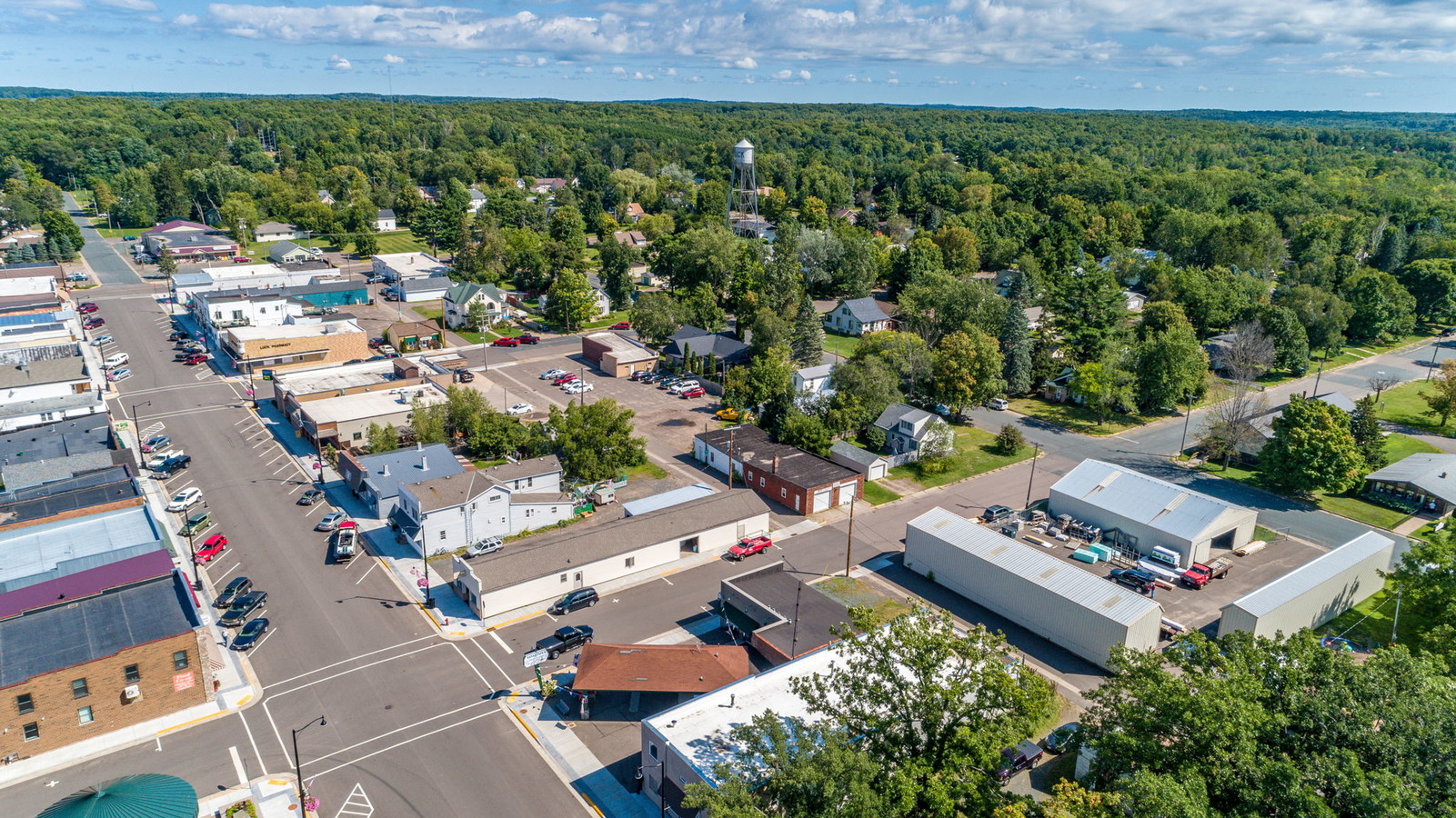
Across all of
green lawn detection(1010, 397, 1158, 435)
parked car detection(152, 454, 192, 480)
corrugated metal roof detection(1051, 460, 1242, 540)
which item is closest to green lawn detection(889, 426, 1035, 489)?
corrugated metal roof detection(1051, 460, 1242, 540)

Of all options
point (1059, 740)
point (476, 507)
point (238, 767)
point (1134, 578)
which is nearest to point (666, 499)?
point (476, 507)

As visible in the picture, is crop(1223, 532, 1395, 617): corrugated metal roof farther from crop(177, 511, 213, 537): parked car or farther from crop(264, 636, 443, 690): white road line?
crop(177, 511, 213, 537): parked car

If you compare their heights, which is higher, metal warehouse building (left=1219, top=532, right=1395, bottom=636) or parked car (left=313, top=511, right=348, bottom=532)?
metal warehouse building (left=1219, top=532, right=1395, bottom=636)

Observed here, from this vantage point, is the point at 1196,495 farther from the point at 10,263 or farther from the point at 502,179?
the point at 502,179

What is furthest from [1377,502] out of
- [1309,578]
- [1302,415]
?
[1309,578]

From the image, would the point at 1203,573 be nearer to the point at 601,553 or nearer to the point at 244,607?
the point at 601,553

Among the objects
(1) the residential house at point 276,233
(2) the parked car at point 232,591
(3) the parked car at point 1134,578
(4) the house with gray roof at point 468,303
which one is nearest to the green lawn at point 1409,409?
(3) the parked car at point 1134,578
